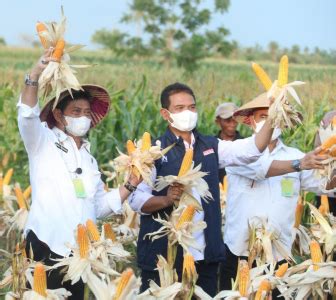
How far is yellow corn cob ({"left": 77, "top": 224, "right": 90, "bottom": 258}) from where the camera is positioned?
374 cm

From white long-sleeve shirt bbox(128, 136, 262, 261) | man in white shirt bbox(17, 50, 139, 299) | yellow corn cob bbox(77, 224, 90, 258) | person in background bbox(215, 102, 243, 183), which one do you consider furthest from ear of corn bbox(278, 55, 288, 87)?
person in background bbox(215, 102, 243, 183)

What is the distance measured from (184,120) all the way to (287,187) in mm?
820

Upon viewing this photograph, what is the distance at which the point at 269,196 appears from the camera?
4918 millimetres

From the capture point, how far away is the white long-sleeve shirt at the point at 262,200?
4895 mm

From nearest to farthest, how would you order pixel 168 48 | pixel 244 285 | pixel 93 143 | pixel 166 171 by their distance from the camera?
pixel 244 285 → pixel 166 171 → pixel 93 143 → pixel 168 48

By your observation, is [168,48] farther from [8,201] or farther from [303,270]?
[303,270]

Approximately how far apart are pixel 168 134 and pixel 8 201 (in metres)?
2.48

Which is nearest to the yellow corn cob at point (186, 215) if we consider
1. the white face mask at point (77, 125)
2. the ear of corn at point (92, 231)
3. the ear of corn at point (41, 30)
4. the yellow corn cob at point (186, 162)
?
the yellow corn cob at point (186, 162)

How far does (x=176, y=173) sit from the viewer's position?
4617mm

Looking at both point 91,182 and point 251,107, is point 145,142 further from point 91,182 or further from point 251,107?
point 251,107

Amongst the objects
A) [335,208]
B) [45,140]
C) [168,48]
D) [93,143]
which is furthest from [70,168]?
[168,48]

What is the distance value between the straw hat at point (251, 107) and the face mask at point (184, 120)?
47 cm

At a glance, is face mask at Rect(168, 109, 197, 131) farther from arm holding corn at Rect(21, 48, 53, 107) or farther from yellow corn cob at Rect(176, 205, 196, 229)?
arm holding corn at Rect(21, 48, 53, 107)

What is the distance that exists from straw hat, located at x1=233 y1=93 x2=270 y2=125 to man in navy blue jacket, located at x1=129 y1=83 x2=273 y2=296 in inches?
11.9
